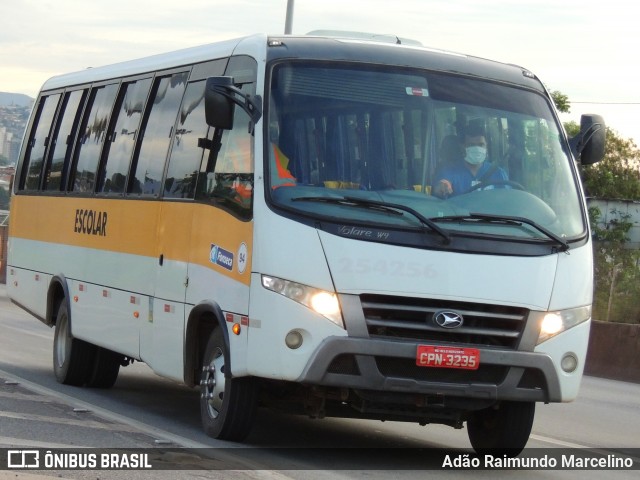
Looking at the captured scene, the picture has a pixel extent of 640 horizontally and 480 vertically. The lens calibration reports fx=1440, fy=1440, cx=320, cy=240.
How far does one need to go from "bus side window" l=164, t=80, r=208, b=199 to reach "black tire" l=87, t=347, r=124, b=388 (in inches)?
115

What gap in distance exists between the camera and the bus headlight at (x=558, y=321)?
31.7ft

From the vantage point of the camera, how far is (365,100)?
401 inches

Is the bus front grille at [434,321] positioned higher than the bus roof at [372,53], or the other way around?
the bus roof at [372,53]

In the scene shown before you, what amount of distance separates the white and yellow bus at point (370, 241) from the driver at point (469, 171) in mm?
16

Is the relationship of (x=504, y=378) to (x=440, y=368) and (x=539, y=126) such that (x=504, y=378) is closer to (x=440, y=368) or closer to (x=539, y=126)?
(x=440, y=368)

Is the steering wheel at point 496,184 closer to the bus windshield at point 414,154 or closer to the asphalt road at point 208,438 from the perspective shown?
the bus windshield at point 414,154

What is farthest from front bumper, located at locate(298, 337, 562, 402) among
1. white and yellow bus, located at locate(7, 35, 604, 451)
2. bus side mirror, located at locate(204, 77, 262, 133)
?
bus side mirror, located at locate(204, 77, 262, 133)

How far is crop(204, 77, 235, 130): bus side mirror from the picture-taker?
1007cm

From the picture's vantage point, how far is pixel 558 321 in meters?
9.73

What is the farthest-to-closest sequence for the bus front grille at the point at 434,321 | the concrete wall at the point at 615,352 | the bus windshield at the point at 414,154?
the concrete wall at the point at 615,352, the bus windshield at the point at 414,154, the bus front grille at the point at 434,321

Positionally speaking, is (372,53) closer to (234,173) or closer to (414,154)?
(414,154)

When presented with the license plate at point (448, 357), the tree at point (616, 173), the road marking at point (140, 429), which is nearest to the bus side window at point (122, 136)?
the road marking at point (140, 429)

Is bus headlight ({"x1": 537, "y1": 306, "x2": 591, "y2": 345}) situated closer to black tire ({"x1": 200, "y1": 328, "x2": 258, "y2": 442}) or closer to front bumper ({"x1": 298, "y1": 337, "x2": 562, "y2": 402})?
front bumper ({"x1": 298, "y1": 337, "x2": 562, "y2": 402})

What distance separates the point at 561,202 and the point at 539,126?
2.34 ft
